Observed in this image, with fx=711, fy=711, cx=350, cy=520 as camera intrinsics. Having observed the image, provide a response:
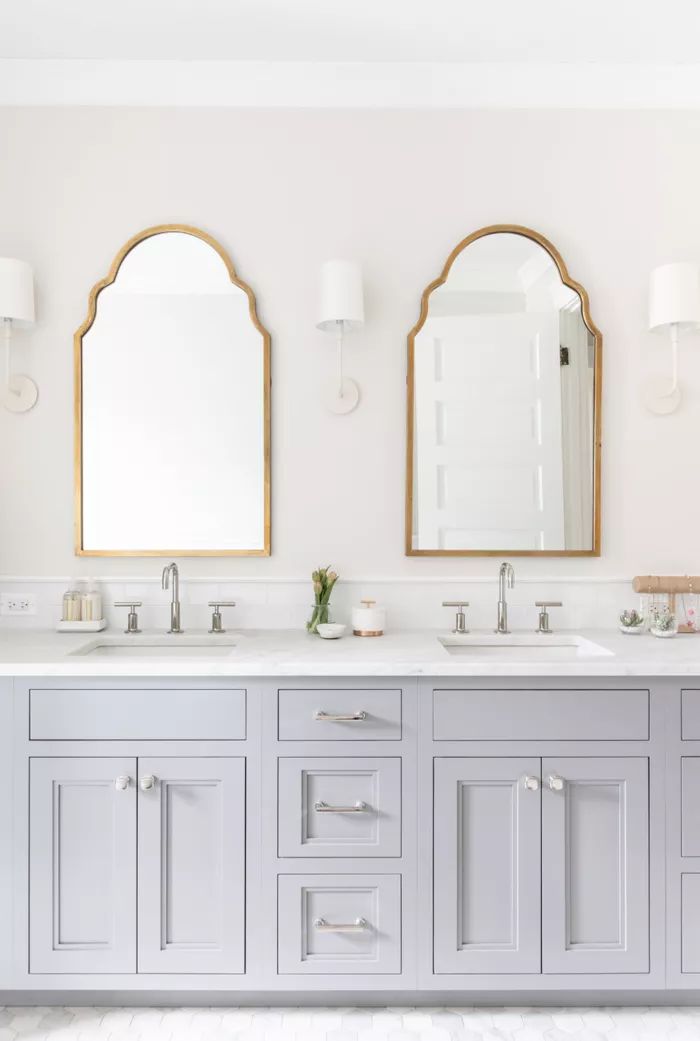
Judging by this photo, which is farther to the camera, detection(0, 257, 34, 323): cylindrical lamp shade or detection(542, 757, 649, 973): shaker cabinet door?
detection(0, 257, 34, 323): cylindrical lamp shade

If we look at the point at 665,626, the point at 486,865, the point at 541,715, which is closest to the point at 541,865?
the point at 486,865

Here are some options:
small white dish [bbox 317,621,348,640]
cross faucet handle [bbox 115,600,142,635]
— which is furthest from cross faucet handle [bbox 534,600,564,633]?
cross faucet handle [bbox 115,600,142,635]

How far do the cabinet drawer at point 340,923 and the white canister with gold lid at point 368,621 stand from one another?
685mm

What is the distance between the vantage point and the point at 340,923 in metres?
1.83

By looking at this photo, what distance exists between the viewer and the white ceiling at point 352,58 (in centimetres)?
217

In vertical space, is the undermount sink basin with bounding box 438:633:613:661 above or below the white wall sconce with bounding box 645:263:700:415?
below

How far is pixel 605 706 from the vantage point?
1.82 meters

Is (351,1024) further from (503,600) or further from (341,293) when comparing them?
(341,293)

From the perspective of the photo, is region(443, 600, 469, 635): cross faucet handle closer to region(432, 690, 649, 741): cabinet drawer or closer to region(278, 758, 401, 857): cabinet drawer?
region(432, 690, 649, 741): cabinet drawer

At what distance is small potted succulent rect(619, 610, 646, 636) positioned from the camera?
7.48ft

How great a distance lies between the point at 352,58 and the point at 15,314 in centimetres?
138

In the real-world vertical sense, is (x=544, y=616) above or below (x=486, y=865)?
above

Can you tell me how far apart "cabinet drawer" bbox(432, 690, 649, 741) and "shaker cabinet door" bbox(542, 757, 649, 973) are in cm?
8

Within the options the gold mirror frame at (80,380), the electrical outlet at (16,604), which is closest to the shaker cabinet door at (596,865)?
the gold mirror frame at (80,380)
